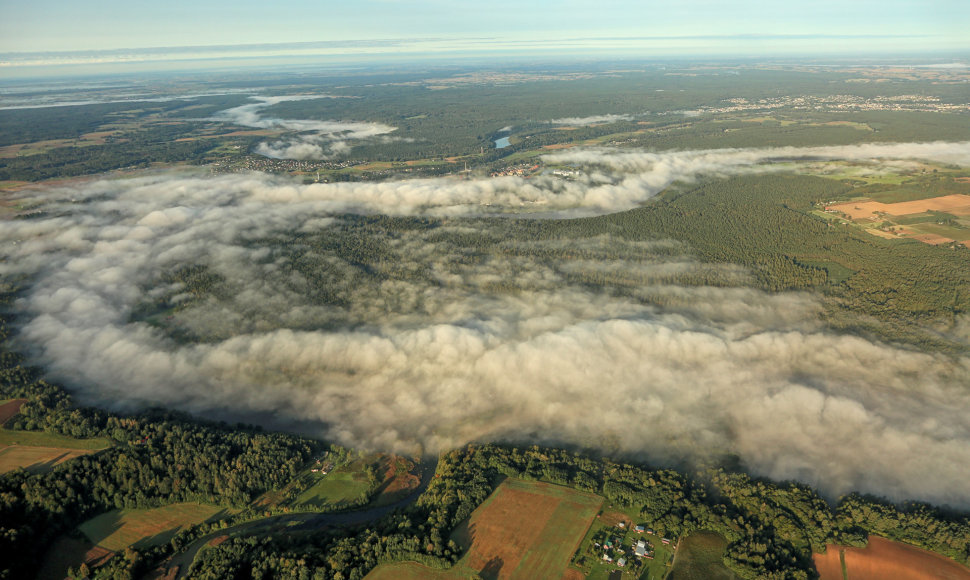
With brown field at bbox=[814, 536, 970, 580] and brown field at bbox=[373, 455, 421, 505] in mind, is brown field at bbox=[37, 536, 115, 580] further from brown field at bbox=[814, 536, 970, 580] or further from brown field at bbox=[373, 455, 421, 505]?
brown field at bbox=[814, 536, 970, 580]

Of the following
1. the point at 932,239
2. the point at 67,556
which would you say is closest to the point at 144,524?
the point at 67,556

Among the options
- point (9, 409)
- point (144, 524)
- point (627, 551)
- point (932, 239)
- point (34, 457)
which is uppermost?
point (932, 239)

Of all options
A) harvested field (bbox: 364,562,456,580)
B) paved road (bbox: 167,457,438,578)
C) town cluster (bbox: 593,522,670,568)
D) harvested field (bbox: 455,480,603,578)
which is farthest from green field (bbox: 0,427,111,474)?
town cluster (bbox: 593,522,670,568)

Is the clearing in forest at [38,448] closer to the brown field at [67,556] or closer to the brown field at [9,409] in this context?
the brown field at [9,409]

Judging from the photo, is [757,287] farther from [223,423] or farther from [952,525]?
[223,423]

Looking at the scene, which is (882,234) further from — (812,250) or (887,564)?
(887,564)

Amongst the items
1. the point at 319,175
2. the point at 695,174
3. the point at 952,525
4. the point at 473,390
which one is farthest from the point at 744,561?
the point at 319,175

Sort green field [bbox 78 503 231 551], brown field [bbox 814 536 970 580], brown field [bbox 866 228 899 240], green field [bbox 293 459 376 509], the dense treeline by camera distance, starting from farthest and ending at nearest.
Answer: brown field [bbox 866 228 899 240] → the dense treeline → green field [bbox 293 459 376 509] → green field [bbox 78 503 231 551] → brown field [bbox 814 536 970 580]

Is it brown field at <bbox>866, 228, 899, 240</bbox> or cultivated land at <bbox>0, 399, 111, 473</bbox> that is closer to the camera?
cultivated land at <bbox>0, 399, 111, 473</bbox>
